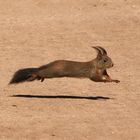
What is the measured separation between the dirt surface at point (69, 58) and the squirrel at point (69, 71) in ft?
0.88

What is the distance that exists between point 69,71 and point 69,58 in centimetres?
374

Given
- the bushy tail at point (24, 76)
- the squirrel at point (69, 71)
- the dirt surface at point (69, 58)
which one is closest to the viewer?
the dirt surface at point (69, 58)

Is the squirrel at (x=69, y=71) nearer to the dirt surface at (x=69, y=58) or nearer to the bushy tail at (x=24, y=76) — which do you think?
the bushy tail at (x=24, y=76)

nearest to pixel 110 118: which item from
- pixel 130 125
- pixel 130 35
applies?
pixel 130 125

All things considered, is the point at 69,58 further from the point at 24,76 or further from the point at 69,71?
the point at 69,71

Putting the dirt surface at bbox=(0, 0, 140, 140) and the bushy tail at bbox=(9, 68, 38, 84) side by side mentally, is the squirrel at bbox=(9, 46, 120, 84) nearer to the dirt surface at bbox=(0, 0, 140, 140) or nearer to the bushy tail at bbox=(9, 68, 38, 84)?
the bushy tail at bbox=(9, 68, 38, 84)

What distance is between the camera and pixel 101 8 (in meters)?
23.2

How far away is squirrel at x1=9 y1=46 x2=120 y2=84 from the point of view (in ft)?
46.8

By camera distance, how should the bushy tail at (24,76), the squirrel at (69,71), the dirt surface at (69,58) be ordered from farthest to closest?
the bushy tail at (24,76) < the squirrel at (69,71) < the dirt surface at (69,58)

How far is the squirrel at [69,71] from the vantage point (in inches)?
561

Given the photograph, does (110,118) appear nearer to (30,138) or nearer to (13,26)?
(30,138)

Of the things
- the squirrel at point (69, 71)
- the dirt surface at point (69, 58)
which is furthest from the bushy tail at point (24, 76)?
the dirt surface at point (69, 58)

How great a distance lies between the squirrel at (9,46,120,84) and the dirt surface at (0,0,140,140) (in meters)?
0.27

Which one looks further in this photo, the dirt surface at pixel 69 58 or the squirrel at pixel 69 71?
the squirrel at pixel 69 71
